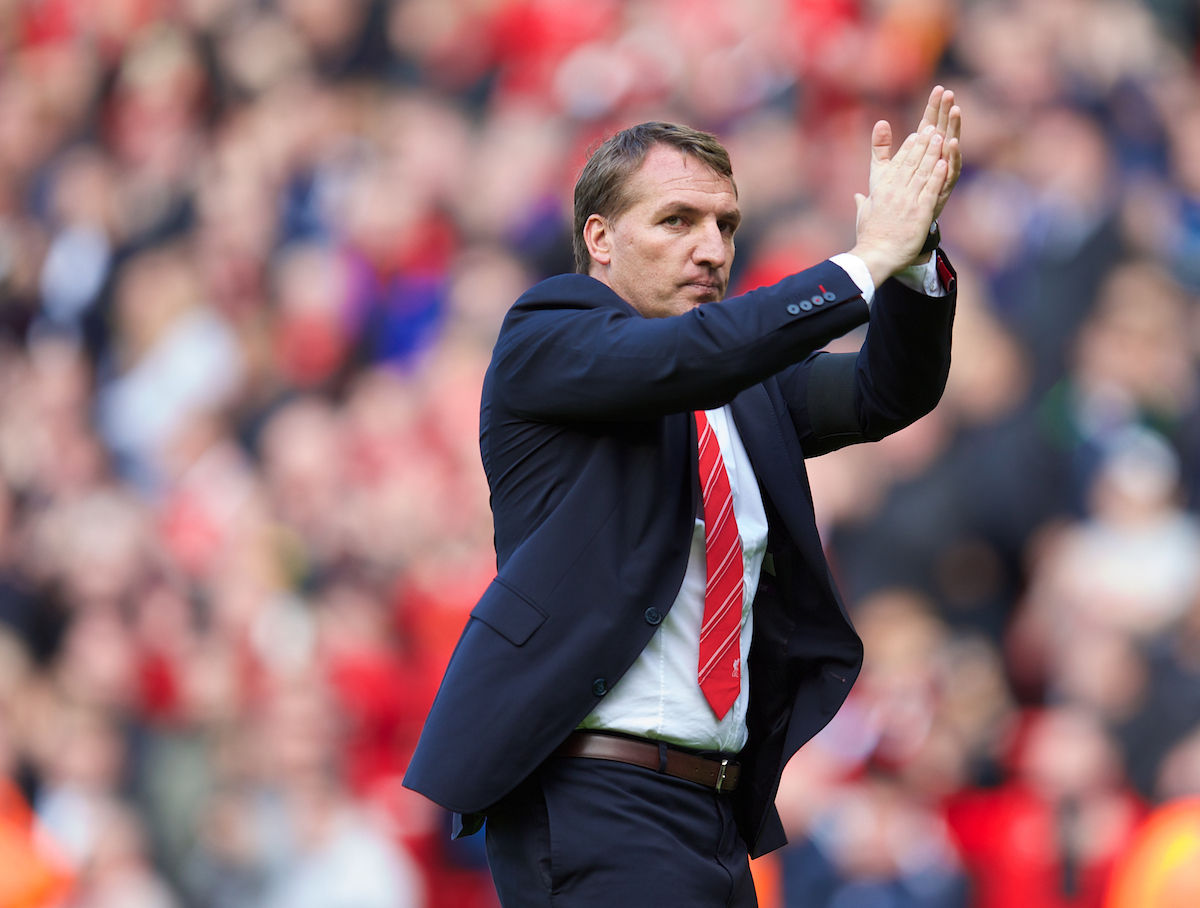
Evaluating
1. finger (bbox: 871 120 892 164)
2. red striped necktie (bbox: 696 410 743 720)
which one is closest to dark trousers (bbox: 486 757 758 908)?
red striped necktie (bbox: 696 410 743 720)

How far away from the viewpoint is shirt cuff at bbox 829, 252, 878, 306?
2.34m

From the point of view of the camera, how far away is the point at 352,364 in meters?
8.02

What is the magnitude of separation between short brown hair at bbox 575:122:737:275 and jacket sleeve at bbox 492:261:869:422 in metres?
0.32

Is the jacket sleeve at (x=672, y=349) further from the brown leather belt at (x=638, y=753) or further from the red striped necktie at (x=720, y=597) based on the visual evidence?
the brown leather belt at (x=638, y=753)

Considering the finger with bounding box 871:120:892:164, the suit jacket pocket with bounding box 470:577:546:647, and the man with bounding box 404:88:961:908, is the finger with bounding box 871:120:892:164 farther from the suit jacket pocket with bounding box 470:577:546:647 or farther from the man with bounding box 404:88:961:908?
the suit jacket pocket with bounding box 470:577:546:647

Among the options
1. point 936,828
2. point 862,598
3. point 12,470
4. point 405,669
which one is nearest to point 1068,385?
point 862,598

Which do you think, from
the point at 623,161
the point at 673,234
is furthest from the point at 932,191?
the point at 623,161

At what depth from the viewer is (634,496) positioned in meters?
2.47

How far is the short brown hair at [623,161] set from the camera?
8.81 ft

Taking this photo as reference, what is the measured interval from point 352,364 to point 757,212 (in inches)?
93.3

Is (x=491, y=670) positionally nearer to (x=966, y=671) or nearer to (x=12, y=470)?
(x=966, y=671)

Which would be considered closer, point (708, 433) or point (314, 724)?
point (708, 433)

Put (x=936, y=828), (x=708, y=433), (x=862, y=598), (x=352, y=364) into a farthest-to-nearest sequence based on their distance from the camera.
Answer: (x=352, y=364) → (x=862, y=598) → (x=936, y=828) → (x=708, y=433)

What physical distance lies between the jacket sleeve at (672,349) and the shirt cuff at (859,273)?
1cm
